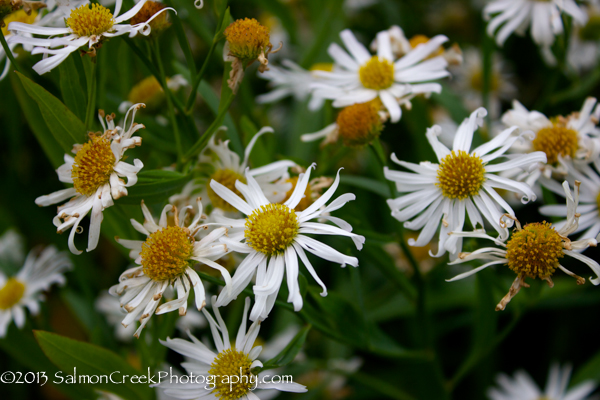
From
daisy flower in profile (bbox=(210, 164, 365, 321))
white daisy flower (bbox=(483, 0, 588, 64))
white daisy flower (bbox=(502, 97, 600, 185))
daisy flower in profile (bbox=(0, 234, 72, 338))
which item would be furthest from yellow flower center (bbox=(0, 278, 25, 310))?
white daisy flower (bbox=(483, 0, 588, 64))

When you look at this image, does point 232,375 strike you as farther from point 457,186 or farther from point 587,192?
point 587,192

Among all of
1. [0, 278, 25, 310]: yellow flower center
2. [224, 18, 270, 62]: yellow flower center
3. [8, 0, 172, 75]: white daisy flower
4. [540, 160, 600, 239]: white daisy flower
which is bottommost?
[0, 278, 25, 310]: yellow flower center

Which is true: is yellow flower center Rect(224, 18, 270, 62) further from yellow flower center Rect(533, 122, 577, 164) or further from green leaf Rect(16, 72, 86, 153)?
yellow flower center Rect(533, 122, 577, 164)

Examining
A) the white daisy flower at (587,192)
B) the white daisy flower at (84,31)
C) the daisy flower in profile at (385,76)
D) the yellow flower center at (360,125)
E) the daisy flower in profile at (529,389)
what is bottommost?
the daisy flower in profile at (529,389)

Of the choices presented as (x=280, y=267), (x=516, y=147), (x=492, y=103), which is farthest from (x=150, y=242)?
(x=492, y=103)

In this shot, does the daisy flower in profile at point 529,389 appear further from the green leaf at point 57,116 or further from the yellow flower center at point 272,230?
the green leaf at point 57,116

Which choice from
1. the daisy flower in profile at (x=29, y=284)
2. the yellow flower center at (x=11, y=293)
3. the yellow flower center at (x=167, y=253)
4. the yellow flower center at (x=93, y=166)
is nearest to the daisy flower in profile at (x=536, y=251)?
the yellow flower center at (x=167, y=253)
